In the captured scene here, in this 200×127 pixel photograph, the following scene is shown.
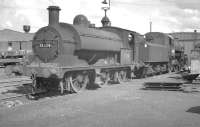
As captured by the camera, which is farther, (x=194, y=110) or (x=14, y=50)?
(x=14, y=50)

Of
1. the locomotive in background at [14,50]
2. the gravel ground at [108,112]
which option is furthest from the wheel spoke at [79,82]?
the locomotive in background at [14,50]

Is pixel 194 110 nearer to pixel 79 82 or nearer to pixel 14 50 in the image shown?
pixel 79 82

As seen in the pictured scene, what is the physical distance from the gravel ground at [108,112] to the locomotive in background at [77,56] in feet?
5.78

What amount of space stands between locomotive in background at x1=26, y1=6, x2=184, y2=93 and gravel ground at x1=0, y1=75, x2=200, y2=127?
176 cm

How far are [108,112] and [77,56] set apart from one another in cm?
508

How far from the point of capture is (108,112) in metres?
8.06

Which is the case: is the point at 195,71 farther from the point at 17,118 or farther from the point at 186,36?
the point at 186,36

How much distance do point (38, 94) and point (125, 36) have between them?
23.6 ft

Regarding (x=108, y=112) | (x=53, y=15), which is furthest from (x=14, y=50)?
(x=108, y=112)

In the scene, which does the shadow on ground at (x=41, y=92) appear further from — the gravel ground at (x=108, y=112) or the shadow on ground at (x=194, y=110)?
the shadow on ground at (x=194, y=110)

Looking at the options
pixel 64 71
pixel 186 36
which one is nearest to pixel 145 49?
pixel 64 71

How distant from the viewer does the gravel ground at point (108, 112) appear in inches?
270

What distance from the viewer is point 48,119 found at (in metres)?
7.28

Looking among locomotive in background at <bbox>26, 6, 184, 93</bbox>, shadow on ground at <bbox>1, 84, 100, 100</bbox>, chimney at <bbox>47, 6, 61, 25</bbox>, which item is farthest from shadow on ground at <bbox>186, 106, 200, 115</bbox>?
chimney at <bbox>47, 6, 61, 25</bbox>
